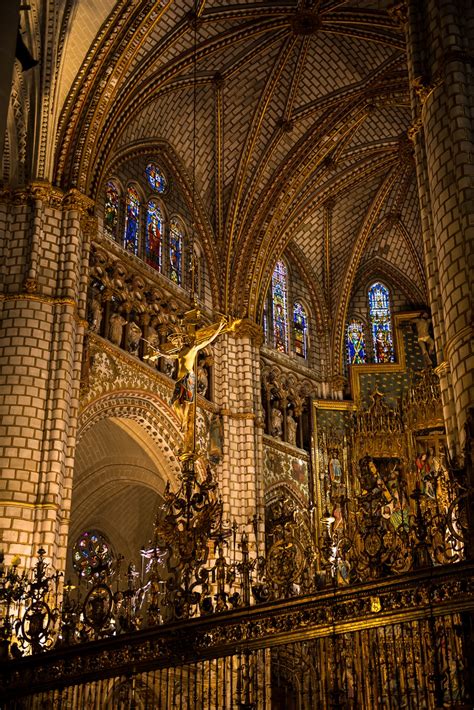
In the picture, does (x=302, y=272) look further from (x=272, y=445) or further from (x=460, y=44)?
(x=460, y=44)

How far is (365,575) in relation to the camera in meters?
9.96

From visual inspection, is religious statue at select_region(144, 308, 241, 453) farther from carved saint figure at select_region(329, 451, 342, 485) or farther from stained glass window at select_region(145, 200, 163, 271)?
carved saint figure at select_region(329, 451, 342, 485)

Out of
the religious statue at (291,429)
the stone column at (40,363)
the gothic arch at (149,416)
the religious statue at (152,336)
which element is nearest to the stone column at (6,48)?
the stone column at (40,363)

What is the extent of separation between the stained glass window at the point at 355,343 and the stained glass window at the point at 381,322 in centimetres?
35

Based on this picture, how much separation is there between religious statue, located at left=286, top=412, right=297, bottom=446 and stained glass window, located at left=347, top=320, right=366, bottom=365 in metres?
3.20

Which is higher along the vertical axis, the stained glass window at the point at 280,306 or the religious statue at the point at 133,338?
the stained glass window at the point at 280,306

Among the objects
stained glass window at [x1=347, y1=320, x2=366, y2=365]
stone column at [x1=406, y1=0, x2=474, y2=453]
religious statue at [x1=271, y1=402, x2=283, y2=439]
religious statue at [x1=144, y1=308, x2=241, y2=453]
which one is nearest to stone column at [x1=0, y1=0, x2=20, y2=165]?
stone column at [x1=406, y1=0, x2=474, y2=453]

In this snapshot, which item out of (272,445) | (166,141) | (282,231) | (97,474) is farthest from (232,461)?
(166,141)

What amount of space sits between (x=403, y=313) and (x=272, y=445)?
6.47 metres

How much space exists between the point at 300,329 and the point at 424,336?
351 centimetres

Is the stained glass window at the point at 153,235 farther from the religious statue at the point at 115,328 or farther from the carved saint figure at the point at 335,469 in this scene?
the carved saint figure at the point at 335,469

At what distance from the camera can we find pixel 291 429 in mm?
25484

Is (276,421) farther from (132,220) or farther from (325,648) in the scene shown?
(325,648)

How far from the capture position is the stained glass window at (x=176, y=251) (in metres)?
23.4
